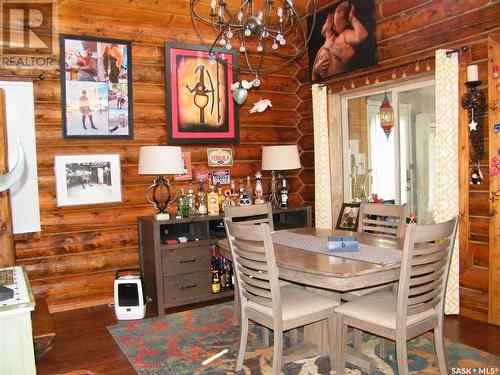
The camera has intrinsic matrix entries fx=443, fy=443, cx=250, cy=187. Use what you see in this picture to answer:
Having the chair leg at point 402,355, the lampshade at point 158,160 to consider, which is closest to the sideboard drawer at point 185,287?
the lampshade at point 158,160

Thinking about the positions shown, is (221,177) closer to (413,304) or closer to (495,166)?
(495,166)

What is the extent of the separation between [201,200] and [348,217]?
1468 millimetres

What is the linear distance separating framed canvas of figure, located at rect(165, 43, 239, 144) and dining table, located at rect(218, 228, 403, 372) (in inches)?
67.7

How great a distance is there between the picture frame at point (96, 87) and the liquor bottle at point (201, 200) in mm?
813

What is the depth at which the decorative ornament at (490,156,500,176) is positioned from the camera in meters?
3.19

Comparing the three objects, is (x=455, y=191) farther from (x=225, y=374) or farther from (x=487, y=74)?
(x=225, y=374)

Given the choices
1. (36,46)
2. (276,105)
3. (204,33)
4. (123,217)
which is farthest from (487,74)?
Answer: (36,46)

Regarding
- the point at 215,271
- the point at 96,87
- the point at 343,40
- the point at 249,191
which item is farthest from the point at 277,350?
the point at 343,40

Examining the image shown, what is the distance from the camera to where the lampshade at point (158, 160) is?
374 centimetres

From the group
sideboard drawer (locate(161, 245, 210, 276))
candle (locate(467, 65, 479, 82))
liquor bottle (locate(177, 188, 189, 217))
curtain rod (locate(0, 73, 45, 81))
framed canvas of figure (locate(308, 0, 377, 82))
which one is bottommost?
sideboard drawer (locate(161, 245, 210, 276))

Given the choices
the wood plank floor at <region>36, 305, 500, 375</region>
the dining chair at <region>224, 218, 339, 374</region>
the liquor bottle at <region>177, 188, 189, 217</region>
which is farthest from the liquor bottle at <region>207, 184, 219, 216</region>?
the dining chair at <region>224, 218, 339, 374</region>

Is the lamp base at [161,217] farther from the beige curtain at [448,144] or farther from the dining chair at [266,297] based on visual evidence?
the beige curtain at [448,144]

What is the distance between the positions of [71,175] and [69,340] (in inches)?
55.5

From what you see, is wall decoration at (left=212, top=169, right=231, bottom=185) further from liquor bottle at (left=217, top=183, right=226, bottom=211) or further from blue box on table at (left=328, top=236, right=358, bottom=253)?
blue box on table at (left=328, top=236, right=358, bottom=253)
